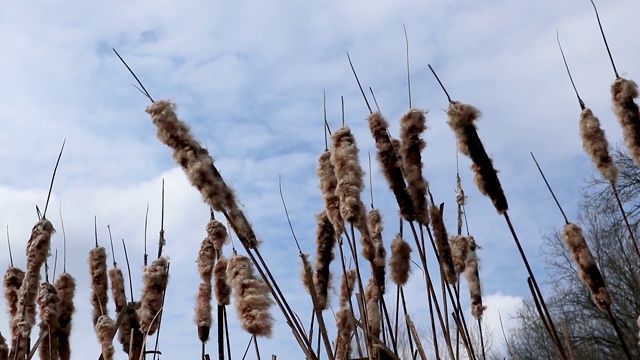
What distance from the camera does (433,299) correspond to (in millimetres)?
2162

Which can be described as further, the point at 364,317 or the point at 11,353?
the point at 11,353

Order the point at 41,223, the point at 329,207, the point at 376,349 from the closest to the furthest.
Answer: the point at 376,349, the point at 329,207, the point at 41,223

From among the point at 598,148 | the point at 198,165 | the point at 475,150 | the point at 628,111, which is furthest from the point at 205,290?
the point at 628,111

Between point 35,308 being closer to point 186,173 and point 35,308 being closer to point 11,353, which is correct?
point 11,353

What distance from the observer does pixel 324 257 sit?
2.46 m

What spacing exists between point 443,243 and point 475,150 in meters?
0.42

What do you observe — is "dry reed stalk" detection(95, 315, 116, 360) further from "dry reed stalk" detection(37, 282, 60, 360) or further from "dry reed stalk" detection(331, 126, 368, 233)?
"dry reed stalk" detection(331, 126, 368, 233)

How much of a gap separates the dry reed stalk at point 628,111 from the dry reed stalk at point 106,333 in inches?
70.1

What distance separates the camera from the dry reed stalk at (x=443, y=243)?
2377mm

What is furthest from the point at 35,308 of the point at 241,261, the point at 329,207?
the point at 329,207

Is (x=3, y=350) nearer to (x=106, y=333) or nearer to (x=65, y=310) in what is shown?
(x=65, y=310)

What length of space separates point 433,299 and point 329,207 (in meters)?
0.40

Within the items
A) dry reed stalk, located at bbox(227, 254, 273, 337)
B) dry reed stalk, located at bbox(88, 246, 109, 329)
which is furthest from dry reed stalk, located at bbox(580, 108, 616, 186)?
dry reed stalk, located at bbox(88, 246, 109, 329)

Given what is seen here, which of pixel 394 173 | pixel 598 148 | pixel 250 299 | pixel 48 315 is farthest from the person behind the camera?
pixel 48 315
